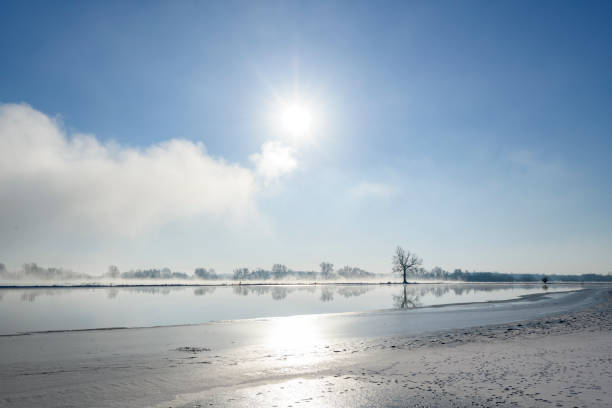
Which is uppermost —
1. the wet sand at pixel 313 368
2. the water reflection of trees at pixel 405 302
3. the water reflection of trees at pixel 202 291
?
the wet sand at pixel 313 368

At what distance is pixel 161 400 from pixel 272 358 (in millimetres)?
5356

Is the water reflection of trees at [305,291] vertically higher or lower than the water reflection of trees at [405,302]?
lower

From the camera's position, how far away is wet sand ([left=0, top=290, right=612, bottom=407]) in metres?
8.99

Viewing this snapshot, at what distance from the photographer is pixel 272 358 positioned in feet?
45.1

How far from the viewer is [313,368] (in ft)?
39.7

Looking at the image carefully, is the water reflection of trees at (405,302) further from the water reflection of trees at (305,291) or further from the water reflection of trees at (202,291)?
the water reflection of trees at (202,291)

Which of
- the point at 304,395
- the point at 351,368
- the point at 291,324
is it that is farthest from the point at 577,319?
the point at 304,395

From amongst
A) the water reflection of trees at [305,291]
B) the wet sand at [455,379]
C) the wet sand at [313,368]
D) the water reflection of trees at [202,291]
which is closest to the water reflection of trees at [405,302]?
the water reflection of trees at [305,291]

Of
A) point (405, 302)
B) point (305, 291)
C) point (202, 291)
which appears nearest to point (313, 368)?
point (405, 302)

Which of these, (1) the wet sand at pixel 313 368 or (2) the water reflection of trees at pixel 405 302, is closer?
(1) the wet sand at pixel 313 368

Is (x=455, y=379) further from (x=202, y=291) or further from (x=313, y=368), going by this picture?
(x=202, y=291)

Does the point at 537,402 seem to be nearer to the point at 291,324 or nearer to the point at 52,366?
the point at 52,366

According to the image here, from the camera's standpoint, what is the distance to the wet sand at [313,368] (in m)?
8.99

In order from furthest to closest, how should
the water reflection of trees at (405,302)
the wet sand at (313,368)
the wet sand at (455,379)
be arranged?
1. the water reflection of trees at (405,302)
2. the wet sand at (313,368)
3. the wet sand at (455,379)
